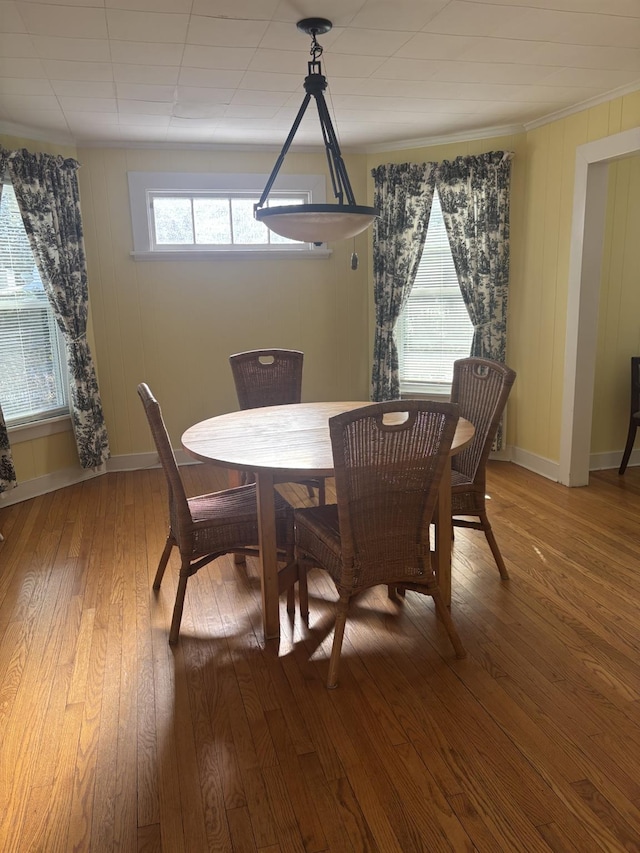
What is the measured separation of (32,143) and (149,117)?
37.4 inches

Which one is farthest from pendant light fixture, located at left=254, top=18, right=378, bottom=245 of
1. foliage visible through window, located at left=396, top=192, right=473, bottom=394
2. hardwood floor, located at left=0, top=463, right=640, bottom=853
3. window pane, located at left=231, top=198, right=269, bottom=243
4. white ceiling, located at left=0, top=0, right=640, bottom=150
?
foliage visible through window, located at left=396, top=192, right=473, bottom=394

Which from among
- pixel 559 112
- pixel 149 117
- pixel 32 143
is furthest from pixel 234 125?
pixel 559 112

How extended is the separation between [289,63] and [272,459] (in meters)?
1.93

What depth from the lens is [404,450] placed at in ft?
7.26

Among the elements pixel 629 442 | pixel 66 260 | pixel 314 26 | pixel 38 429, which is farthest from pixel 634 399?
pixel 38 429

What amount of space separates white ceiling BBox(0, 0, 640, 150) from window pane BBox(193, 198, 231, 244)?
547 mm

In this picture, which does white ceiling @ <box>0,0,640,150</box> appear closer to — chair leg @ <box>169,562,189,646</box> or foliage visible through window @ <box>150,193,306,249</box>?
foliage visible through window @ <box>150,193,306,249</box>

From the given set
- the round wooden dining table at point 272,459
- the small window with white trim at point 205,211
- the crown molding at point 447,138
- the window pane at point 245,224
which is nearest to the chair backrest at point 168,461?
the round wooden dining table at point 272,459

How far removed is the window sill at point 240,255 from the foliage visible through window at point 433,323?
785 mm

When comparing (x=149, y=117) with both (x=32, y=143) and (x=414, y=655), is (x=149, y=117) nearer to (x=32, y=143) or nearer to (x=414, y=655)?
(x=32, y=143)

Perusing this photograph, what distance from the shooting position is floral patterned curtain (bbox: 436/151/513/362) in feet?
15.3

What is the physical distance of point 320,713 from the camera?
7.20ft

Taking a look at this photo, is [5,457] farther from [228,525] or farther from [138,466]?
[228,525]

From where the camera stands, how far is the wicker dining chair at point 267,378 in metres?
3.89
